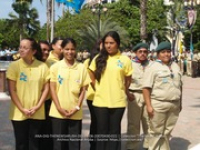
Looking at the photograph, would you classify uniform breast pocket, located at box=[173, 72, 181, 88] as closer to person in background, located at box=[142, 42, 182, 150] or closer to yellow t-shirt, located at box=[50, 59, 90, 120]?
person in background, located at box=[142, 42, 182, 150]

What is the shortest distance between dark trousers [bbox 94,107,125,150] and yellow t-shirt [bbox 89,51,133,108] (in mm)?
83

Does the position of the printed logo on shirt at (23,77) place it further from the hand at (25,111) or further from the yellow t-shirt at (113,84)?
the yellow t-shirt at (113,84)

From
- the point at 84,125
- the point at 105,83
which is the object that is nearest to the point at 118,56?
the point at 105,83

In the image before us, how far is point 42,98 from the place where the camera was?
169 inches

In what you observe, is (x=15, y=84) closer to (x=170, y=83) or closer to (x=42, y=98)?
(x=42, y=98)

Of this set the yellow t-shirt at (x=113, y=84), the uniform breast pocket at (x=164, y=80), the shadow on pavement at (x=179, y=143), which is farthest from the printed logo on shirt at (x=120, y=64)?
the shadow on pavement at (x=179, y=143)

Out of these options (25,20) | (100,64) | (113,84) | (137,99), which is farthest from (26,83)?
(25,20)

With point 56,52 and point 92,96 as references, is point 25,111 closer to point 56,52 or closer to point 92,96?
point 92,96

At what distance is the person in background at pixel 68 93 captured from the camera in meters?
4.36

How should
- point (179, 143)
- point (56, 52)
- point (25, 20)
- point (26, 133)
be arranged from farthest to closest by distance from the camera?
point (25, 20) → point (179, 143) → point (56, 52) → point (26, 133)

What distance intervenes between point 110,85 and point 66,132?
2.49 ft

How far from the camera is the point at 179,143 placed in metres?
6.18

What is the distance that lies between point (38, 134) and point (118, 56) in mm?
1329

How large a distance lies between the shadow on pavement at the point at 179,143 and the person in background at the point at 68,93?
2.05 m
